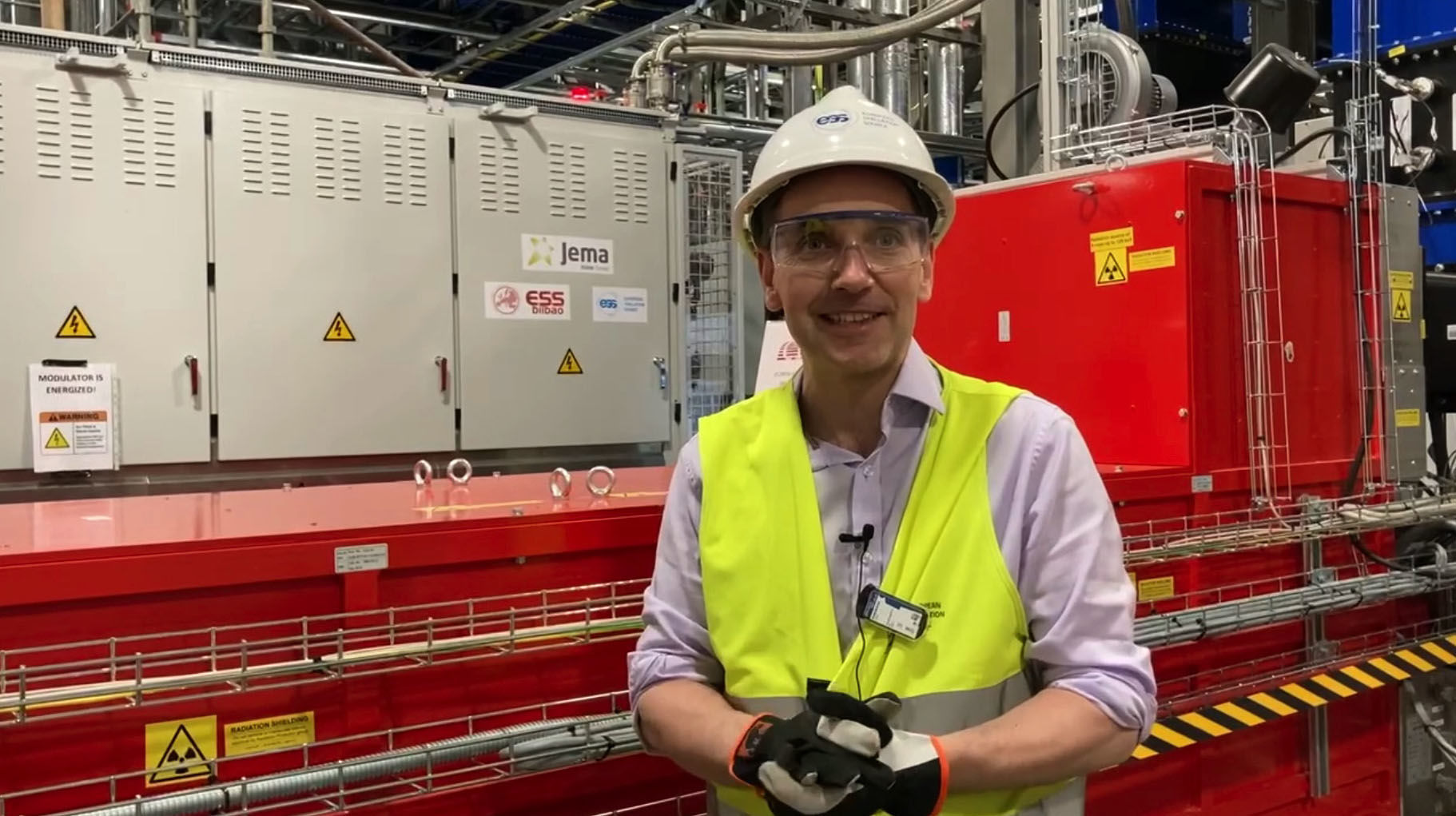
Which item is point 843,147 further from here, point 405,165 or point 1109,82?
point 405,165

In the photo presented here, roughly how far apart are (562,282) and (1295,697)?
2753 mm

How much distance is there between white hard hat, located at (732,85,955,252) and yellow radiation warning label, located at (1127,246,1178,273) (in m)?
1.37

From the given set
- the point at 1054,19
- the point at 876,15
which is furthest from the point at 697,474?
the point at 876,15

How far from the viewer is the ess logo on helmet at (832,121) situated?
1.52 meters

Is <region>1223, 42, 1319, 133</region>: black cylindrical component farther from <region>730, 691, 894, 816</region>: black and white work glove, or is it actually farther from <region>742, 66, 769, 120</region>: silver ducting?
<region>742, 66, 769, 120</region>: silver ducting

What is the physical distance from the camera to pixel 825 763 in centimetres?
124

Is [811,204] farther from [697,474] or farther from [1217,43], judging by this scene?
[1217,43]

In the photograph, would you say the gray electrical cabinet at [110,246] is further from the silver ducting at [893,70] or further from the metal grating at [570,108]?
the silver ducting at [893,70]

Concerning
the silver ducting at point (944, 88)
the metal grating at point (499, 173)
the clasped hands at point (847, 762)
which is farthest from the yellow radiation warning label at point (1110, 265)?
the silver ducting at point (944, 88)

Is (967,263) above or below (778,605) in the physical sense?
above

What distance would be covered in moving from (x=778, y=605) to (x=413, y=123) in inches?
119

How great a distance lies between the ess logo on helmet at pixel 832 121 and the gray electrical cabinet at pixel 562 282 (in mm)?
2782

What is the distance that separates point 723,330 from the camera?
506 cm

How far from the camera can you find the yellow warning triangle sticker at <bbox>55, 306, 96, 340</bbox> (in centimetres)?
348
